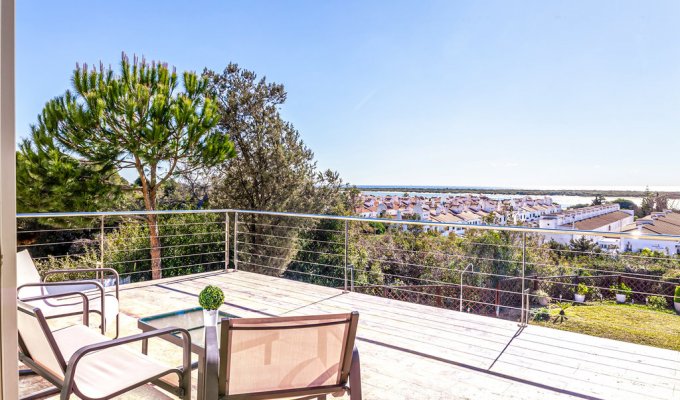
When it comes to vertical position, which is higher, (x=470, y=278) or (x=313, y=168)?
(x=313, y=168)

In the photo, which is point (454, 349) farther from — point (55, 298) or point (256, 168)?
point (256, 168)

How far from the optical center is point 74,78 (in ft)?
32.2

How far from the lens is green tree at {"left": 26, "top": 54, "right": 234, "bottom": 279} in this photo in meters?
9.87

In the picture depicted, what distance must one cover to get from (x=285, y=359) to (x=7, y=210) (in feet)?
3.82

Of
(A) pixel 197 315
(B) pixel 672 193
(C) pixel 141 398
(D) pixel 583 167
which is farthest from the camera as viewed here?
(D) pixel 583 167

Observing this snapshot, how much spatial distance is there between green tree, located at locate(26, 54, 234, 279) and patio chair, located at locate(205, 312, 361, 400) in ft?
27.8

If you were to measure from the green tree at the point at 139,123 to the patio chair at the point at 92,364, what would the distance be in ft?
25.6

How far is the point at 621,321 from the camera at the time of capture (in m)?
12.4

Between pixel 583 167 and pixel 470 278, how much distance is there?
24.5 ft

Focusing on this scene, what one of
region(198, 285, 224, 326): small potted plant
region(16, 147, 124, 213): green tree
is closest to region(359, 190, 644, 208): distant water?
region(16, 147, 124, 213): green tree

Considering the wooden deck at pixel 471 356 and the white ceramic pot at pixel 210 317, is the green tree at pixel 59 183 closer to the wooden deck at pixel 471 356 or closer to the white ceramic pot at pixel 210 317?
the wooden deck at pixel 471 356

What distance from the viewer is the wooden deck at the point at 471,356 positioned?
2.53 m

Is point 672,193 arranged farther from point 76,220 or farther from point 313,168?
point 76,220

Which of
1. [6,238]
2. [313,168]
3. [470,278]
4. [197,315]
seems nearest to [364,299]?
[197,315]
